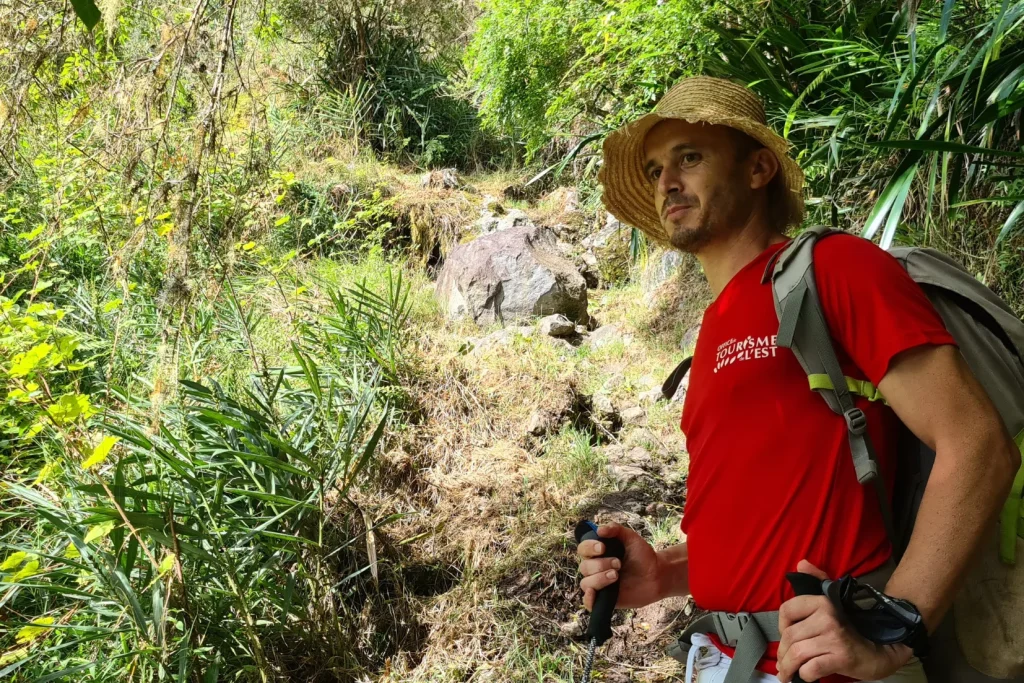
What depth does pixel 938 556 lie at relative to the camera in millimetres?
1059

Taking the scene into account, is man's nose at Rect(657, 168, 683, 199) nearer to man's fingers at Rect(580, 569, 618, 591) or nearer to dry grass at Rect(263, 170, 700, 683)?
man's fingers at Rect(580, 569, 618, 591)

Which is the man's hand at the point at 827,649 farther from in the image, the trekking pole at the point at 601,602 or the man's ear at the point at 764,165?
the man's ear at the point at 764,165

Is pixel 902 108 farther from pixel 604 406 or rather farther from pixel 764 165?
pixel 604 406

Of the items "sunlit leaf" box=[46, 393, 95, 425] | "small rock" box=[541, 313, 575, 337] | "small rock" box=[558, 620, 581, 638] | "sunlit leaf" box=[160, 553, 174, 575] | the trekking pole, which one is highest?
the trekking pole

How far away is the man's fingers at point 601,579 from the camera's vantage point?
1.56m

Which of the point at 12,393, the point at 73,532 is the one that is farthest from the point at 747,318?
the point at 12,393

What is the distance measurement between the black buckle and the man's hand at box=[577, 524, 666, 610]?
55 centimetres

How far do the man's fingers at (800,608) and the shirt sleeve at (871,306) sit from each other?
356 millimetres

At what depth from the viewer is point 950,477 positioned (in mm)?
1075

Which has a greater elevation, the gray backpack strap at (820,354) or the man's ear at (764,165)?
the man's ear at (764,165)

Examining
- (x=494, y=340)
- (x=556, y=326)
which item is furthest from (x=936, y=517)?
(x=556, y=326)

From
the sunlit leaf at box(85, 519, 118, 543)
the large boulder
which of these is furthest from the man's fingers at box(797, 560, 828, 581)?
the large boulder

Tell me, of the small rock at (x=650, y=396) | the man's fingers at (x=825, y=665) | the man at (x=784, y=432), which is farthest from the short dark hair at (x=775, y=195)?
the small rock at (x=650, y=396)

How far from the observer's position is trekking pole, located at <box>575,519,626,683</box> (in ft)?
4.97
